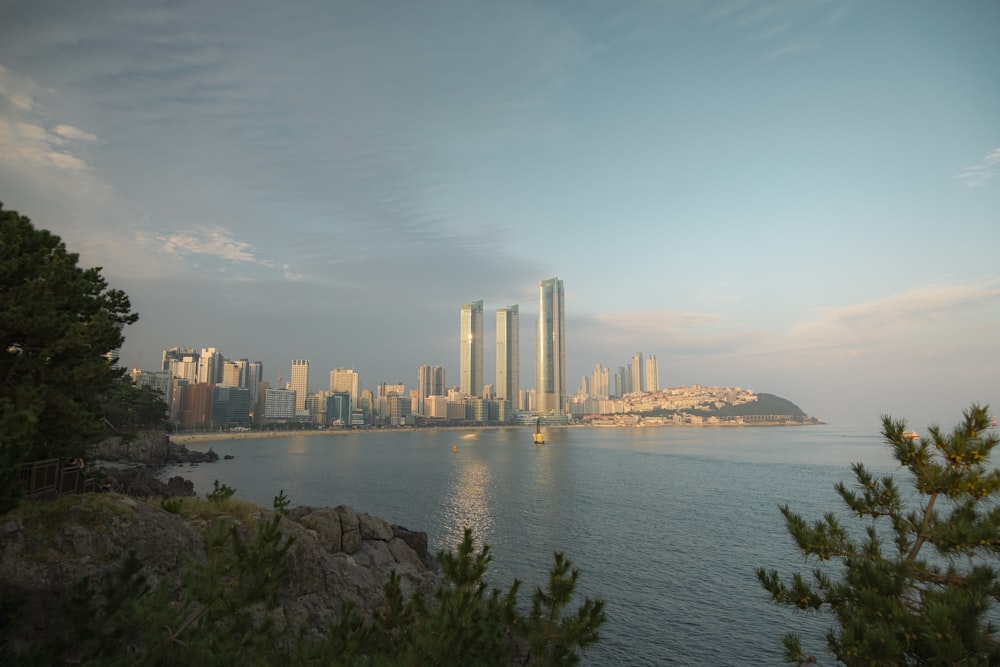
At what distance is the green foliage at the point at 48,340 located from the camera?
16.9m

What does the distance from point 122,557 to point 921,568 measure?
72.0ft

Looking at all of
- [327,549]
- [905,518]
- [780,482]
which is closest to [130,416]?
[327,549]

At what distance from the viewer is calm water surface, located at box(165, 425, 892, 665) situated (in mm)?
29469

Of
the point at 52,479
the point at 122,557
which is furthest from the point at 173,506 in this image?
the point at 122,557

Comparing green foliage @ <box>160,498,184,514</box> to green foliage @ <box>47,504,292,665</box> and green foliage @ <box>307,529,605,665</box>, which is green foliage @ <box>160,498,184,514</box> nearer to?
green foliage @ <box>47,504,292,665</box>

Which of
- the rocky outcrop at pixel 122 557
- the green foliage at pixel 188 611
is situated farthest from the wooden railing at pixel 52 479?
the green foliage at pixel 188 611

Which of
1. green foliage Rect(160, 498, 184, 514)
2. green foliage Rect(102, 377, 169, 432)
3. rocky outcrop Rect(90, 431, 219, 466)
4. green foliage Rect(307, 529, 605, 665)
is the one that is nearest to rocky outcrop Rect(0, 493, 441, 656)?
green foliage Rect(160, 498, 184, 514)

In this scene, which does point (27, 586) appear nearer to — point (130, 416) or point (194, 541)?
point (194, 541)

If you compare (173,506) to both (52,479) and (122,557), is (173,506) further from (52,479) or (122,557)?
(122,557)

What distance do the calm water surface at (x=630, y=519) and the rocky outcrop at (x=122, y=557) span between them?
11665 mm

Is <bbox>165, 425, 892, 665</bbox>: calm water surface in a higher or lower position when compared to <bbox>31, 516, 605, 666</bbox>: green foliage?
lower

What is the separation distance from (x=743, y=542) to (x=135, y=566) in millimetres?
48982

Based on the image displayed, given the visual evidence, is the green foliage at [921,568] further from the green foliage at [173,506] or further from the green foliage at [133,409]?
the green foliage at [133,409]

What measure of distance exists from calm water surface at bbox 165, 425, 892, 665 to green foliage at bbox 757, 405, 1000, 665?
1849cm
